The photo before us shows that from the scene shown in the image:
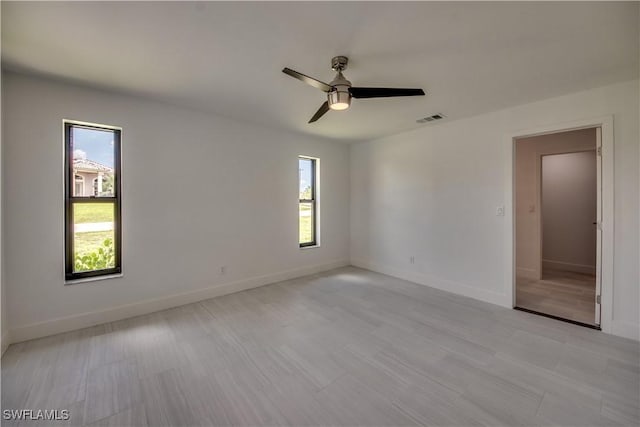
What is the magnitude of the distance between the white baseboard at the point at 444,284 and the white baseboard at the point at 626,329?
34.6 inches

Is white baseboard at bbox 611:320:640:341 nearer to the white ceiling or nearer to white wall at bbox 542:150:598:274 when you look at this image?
the white ceiling

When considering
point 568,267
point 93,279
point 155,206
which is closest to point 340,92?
point 155,206

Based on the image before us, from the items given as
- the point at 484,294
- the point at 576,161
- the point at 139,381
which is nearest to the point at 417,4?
the point at 139,381

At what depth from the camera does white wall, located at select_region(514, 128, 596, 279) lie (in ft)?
14.4

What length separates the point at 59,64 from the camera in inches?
90.0

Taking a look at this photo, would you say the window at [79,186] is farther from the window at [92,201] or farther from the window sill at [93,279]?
the window sill at [93,279]

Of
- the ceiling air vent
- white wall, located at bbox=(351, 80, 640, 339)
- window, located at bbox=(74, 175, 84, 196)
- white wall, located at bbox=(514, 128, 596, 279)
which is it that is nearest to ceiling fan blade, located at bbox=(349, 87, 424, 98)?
the ceiling air vent

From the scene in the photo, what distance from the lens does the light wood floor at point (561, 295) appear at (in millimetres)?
3127

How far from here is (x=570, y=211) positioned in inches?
197

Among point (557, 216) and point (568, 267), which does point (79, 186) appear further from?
point (568, 267)

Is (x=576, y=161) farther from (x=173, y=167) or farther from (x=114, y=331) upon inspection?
(x=114, y=331)

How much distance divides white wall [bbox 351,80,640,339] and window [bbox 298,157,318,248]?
90cm

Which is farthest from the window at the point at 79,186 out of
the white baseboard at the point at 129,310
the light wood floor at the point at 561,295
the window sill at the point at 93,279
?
the light wood floor at the point at 561,295

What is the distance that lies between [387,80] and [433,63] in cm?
43
